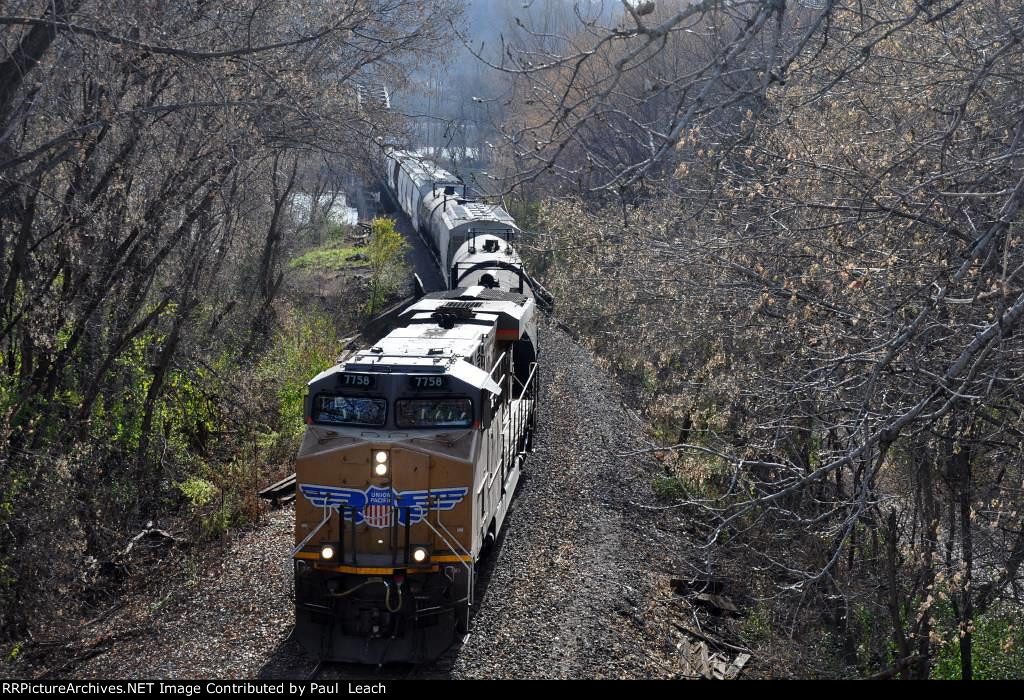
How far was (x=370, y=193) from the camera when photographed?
5216 centimetres

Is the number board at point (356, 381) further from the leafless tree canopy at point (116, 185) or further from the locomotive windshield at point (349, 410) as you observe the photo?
the leafless tree canopy at point (116, 185)

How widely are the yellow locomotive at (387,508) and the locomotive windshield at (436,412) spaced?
10mm

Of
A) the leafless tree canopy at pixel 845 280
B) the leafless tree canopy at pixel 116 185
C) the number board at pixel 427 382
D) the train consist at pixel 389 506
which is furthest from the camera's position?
the leafless tree canopy at pixel 116 185

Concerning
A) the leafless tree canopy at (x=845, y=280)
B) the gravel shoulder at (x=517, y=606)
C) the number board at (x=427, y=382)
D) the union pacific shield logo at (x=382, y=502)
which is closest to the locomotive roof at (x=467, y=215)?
the leafless tree canopy at (x=845, y=280)

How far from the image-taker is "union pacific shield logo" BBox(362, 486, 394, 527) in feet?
29.8

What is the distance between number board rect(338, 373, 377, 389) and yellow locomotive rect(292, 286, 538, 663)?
0.4 inches

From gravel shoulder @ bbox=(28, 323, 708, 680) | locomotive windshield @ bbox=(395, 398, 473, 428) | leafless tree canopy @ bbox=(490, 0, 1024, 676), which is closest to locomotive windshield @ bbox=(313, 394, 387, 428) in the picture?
locomotive windshield @ bbox=(395, 398, 473, 428)

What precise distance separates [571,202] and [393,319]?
7.31m

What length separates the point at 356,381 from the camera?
30.4ft

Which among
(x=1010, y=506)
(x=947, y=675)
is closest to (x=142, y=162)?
(x=1010, y=506)

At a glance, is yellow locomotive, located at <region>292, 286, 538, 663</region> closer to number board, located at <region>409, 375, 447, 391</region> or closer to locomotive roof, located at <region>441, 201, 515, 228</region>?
number board, located at <region>409, 375, 447, 391</region>

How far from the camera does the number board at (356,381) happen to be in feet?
30.3

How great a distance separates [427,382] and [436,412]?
33 centimetres

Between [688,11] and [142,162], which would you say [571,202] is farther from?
[688,11]
